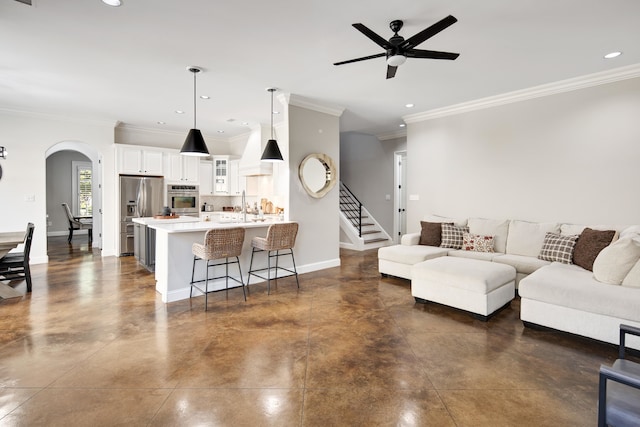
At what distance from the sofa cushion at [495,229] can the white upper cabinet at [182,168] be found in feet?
20.5

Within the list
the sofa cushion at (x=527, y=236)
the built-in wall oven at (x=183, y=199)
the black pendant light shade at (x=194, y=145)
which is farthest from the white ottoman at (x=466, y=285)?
the built-in wall oven at (x=183, y=199)

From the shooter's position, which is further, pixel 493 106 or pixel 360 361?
pixel 493 106

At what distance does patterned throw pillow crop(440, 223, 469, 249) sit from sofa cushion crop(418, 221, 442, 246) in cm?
8

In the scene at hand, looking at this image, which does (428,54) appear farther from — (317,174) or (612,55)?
(317,174)

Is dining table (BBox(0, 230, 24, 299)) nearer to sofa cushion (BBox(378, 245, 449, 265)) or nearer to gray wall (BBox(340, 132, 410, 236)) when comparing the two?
sofa cushion (BBox(378, 245, 449, 265))

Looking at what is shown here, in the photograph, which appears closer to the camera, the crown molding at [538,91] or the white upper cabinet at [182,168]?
the crown molding at [538,91]

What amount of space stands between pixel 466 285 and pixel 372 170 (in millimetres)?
5656

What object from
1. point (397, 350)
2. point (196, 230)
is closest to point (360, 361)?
point (397, 350)

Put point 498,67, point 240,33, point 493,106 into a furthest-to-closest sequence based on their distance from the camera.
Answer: point 493,106 → point 498,67 → point 240,33

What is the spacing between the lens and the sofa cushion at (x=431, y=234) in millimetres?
5336

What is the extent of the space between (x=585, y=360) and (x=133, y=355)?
12.1 ft

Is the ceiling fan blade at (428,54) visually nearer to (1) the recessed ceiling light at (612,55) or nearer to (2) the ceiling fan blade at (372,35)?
(2) the ceiling fan blade at (372,35)

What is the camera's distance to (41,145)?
20.3ft

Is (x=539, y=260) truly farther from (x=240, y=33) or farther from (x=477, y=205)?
(x=240, y=33)
